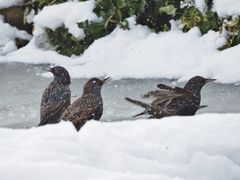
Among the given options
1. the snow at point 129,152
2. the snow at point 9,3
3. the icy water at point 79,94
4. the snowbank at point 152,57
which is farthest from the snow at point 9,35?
the snow at point 129,152

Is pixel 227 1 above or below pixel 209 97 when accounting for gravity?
above

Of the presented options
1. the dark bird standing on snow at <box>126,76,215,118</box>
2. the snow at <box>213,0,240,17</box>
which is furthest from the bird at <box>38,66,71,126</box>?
the snow at <box>213,0,240,17</box>

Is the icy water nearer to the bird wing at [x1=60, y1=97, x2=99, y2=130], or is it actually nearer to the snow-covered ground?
the snow-covered ground

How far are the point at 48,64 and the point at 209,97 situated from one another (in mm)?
3401

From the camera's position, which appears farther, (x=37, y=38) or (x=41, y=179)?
(x=37, y=38)

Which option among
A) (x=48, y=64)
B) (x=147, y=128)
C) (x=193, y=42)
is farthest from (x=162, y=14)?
(x=147, y=128)

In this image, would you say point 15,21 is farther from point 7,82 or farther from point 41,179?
point 41,179

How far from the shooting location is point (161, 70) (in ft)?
31.9

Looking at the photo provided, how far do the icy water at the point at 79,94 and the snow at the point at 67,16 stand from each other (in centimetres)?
113

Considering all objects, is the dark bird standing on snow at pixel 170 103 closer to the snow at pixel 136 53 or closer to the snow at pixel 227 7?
the snow at pixel 136 53

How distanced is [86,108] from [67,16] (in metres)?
5.05

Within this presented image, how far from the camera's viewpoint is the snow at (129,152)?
3984 mm

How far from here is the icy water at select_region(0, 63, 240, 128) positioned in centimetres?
786

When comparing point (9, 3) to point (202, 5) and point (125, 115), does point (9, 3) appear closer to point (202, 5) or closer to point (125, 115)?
point (202, 5)
